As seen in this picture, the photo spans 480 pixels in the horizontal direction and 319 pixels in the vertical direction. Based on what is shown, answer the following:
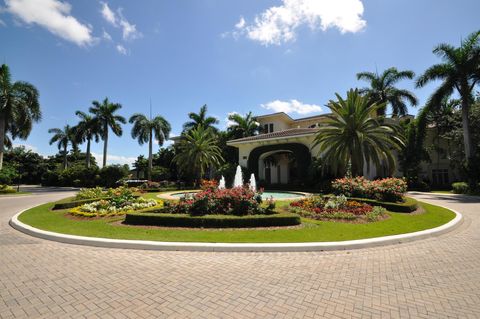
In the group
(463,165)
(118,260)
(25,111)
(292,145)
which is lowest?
(118,260)

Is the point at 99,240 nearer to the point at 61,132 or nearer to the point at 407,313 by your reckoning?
the point at 407,313

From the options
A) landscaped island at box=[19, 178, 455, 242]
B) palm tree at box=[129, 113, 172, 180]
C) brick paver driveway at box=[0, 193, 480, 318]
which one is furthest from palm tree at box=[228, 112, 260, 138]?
brick paver driveway at box=[0, 193, 480, 318]

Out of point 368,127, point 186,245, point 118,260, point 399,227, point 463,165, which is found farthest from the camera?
point 463,165

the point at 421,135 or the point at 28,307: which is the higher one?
the point at 421,135

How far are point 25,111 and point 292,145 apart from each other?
1267 inches

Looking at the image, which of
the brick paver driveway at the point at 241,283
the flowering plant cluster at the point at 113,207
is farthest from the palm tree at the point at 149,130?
the brick paver driveway at the point at 241,283

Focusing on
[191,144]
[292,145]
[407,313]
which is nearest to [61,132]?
[191,144]

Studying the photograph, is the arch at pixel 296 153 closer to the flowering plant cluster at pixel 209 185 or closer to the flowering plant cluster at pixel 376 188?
the flowering plant cluster at pixel 376 188

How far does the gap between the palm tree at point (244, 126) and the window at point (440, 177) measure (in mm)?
25303

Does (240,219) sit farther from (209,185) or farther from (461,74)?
(461,74)

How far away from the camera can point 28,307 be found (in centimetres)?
385

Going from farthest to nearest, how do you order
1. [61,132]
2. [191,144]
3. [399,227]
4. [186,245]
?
[61,132] → [191,144] → [399,227] → [186,245]

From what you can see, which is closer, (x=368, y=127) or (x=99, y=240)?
(x=99, y=240)

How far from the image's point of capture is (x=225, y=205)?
1124cm
